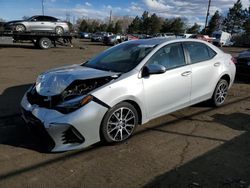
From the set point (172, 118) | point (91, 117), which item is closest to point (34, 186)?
point (91, 117)

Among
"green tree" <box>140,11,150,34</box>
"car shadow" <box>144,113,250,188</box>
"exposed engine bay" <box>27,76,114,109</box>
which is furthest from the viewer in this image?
"green tree" <box>140,11,150,34</box>

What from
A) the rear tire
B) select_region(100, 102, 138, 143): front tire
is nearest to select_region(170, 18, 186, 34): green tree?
the rear tire

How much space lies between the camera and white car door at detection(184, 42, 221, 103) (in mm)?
5871

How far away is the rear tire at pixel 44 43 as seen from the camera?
2205 cm

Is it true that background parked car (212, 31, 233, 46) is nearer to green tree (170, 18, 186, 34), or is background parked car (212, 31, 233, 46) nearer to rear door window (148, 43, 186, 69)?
green tree (170, 18, 186, 34)

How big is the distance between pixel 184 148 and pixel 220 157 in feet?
Result: 1.76

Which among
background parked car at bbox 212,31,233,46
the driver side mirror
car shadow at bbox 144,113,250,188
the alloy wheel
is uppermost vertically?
the driver side mirror

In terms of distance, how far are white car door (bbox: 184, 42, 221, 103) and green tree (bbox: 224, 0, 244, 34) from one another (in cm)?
7774

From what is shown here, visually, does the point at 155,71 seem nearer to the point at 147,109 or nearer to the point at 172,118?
the point at 147,109

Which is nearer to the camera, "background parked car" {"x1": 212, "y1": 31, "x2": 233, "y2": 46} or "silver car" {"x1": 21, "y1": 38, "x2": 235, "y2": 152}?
"silver car" {"x1": 21, "y1": 38, "x2": 235, "y2": 152}

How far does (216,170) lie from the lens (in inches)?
155

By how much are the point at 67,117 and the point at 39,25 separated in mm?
18860

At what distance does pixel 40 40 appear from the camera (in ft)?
72.4

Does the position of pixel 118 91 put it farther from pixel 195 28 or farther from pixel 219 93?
pixel 195 28
